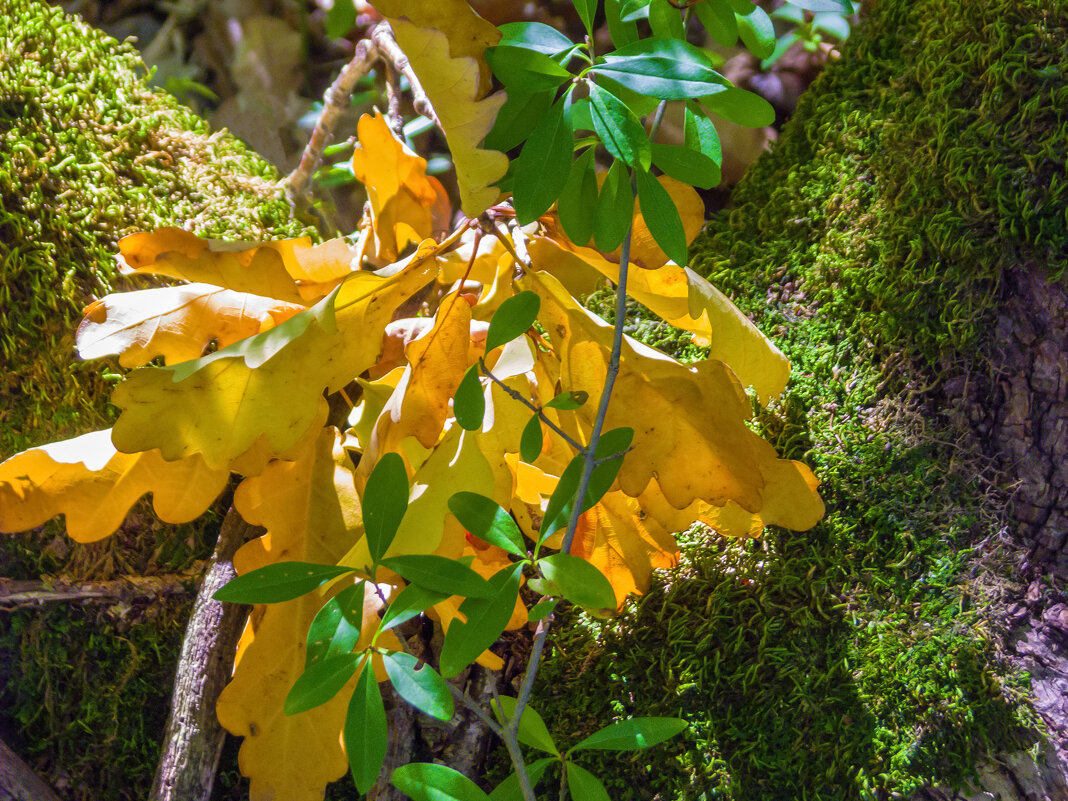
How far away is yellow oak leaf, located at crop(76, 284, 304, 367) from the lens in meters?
0.83

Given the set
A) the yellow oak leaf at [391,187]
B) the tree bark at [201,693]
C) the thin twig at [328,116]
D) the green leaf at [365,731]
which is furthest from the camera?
the thin twig at [328,116]

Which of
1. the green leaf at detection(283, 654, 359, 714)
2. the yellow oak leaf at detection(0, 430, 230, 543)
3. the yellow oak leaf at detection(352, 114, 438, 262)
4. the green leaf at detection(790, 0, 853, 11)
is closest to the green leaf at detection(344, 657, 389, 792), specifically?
the green leaf at detection(283, 654, 359, 714)

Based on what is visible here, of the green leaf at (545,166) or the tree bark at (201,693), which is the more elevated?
the green leaf at (545,166)

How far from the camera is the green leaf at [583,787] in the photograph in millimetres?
642

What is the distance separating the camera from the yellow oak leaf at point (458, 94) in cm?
67

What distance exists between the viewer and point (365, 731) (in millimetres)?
582

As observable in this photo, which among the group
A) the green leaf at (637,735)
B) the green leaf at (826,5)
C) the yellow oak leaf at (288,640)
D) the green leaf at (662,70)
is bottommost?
the yellow oak leaf at (288,640)

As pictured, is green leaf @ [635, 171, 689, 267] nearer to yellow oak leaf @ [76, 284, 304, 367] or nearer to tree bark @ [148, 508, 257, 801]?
yellow oak leaf @ [76, 284, 304, 367]

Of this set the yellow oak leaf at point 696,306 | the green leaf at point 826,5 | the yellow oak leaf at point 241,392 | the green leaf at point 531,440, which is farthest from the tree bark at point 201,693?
the green leaf at point 826,5

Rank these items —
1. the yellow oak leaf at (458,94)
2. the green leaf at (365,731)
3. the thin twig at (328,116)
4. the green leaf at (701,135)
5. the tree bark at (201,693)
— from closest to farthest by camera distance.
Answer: the green leaf at (365,731)
the yellow oak leaf at (458,94)
the green leaf at (701,135)
the tree bark at (201,693)
the thin twig at (328,116)

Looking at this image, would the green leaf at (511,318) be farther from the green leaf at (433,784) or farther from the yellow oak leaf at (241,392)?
the green leaf at (433,784)

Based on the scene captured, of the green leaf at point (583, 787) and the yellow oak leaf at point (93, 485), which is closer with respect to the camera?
the green leaf at point (583, 787)

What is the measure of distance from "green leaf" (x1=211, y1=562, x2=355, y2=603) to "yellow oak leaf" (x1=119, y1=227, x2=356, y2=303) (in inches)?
17.0

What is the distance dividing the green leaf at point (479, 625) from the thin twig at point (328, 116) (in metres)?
0.98
